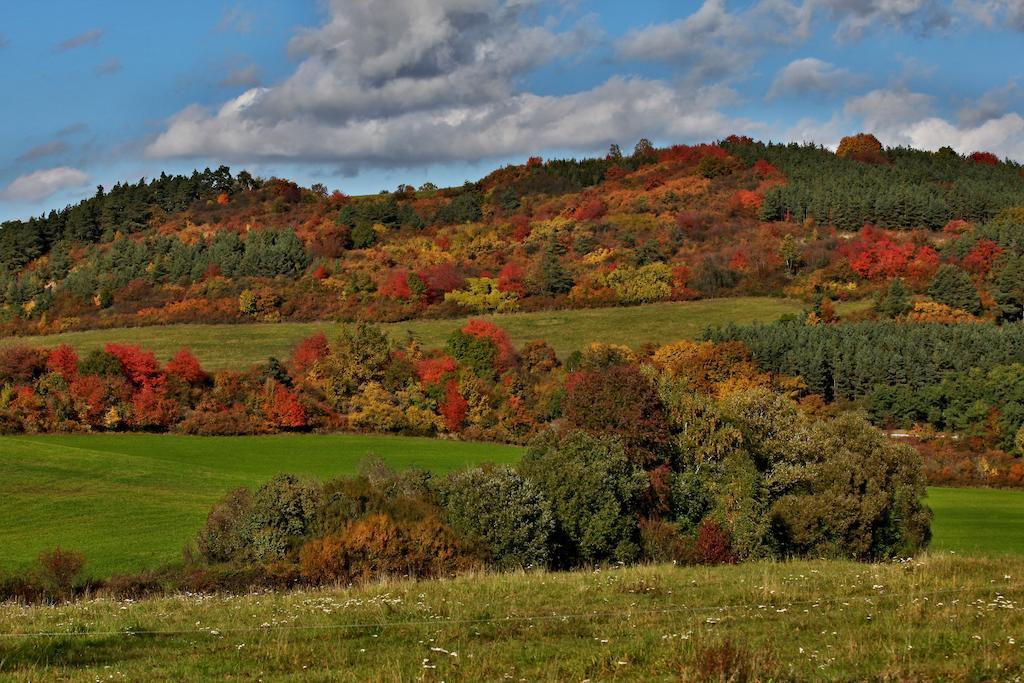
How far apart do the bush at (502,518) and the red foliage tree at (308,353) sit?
6538cm

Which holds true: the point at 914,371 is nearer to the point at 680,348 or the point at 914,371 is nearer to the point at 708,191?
the point at 680,348

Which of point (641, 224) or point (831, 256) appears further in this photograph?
point (641, 224)

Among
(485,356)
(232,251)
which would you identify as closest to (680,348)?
(485,356)

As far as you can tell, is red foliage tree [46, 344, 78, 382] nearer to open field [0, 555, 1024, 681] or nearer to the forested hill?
the forested hill

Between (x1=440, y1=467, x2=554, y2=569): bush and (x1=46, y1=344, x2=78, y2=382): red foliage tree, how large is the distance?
201 ft

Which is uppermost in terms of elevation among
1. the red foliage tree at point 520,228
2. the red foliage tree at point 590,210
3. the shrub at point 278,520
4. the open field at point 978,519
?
the red foliage tree at point 590,210

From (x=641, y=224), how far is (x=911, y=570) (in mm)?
151748

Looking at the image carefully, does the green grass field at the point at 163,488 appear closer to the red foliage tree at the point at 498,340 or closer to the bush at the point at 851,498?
the bush at the point at 851,498

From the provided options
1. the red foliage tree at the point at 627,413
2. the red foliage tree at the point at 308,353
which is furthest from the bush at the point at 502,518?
the red foliage tree at the point at 308,353

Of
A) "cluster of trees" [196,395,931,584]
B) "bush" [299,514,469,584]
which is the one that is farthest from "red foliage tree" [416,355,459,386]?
"bush" [299,514,469,584]

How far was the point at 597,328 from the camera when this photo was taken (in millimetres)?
125062

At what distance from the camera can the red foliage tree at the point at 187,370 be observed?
316 ft

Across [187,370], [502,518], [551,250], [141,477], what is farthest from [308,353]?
[502,518]

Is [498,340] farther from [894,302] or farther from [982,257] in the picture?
[982,257]
